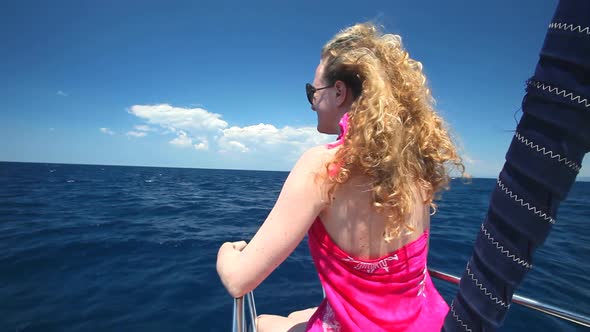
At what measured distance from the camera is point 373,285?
1106 mm

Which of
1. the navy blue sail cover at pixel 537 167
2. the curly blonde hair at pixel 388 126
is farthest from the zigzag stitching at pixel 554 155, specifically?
the curly blonde hair at pixel 388 126

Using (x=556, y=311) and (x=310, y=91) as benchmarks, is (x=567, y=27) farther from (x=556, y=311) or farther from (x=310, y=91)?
(x=556, y=311)

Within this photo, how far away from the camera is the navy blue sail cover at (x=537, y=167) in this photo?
1.54 ft

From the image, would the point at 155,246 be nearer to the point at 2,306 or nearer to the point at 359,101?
the point at 2,306

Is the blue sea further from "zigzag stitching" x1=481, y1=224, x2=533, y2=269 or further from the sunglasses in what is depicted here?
"zigzag stitching" x1=481, y1=224, x2=533, y2=269

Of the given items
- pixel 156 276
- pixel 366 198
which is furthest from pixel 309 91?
pixel 156 276

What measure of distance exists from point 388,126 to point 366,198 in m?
0.31

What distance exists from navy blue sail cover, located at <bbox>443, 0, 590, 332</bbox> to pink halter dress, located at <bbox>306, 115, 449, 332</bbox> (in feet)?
1.55

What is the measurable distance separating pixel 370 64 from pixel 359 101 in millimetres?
200

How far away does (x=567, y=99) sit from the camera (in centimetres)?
47

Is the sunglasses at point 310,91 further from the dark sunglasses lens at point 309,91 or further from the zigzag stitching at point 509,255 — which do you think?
the zigzag stitching at point 509,255

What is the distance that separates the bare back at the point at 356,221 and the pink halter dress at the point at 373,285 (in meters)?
0.03

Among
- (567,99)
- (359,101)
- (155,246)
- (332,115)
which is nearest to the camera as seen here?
(567,99)

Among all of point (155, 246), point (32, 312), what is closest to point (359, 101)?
point (32, 312)
